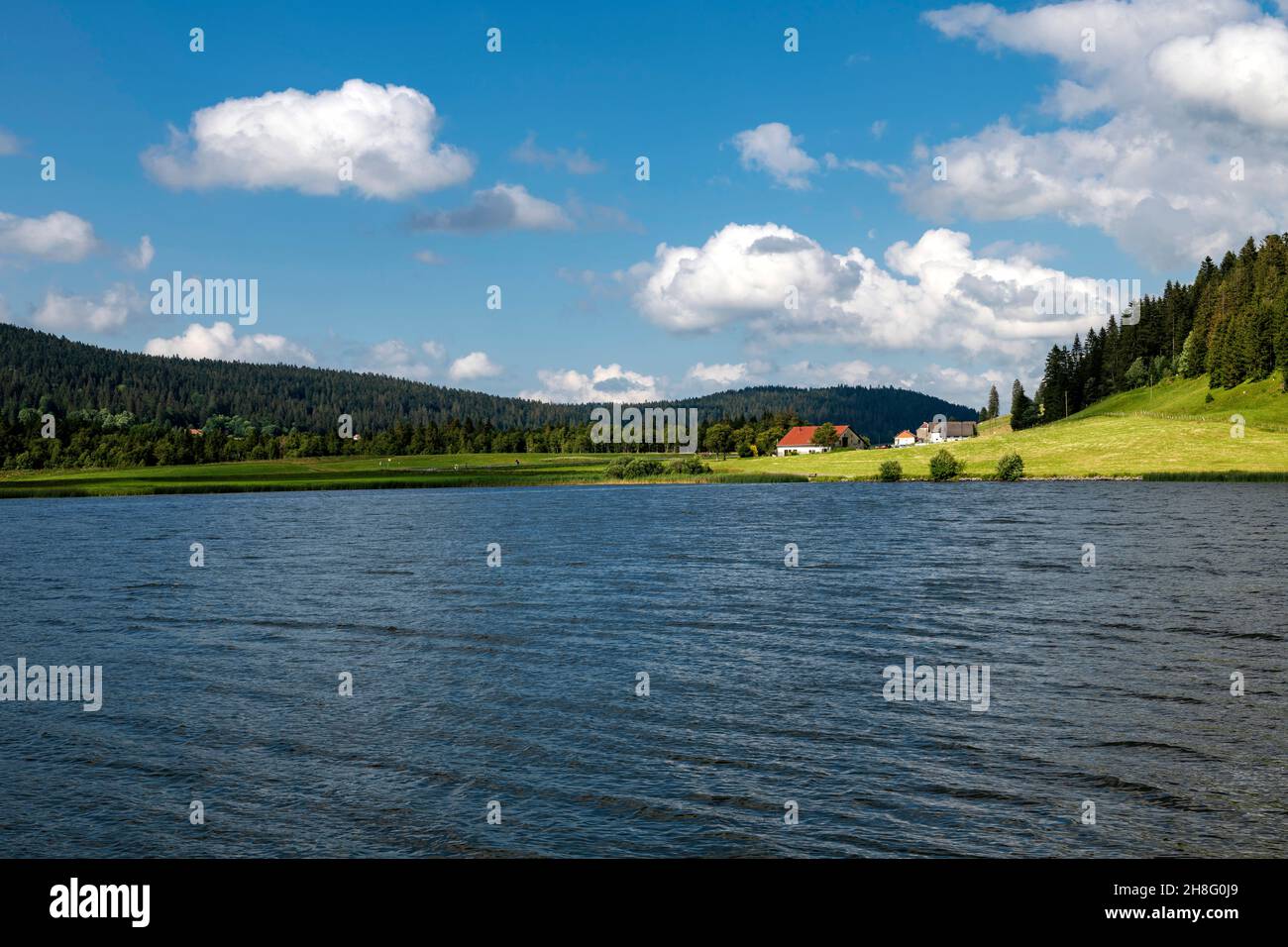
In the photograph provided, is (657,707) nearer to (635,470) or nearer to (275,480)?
(635,470)

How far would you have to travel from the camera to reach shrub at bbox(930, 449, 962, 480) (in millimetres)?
156000

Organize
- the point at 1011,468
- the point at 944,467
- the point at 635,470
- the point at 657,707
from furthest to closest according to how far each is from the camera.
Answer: the point at 635,470 < the point at 944,467 < the point at 1011,468 < the point at 657,707

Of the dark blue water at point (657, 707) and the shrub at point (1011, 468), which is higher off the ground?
the shrub at point (1011, 468)

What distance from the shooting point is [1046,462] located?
516ft

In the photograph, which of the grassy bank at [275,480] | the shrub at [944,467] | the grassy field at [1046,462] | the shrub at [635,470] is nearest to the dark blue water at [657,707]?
the grassy field at [1046,462]

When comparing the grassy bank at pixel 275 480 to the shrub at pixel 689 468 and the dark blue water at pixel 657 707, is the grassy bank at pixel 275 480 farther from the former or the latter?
the dark blue water at pixel 657 707

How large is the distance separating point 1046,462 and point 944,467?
16771mm

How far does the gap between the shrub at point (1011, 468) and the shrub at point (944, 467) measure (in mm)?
6824

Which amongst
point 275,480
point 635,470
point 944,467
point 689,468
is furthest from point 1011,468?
point 275,480

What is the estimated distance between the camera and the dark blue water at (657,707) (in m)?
17.0

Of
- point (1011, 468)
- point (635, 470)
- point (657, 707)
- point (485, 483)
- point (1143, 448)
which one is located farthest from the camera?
point (635, 470)
